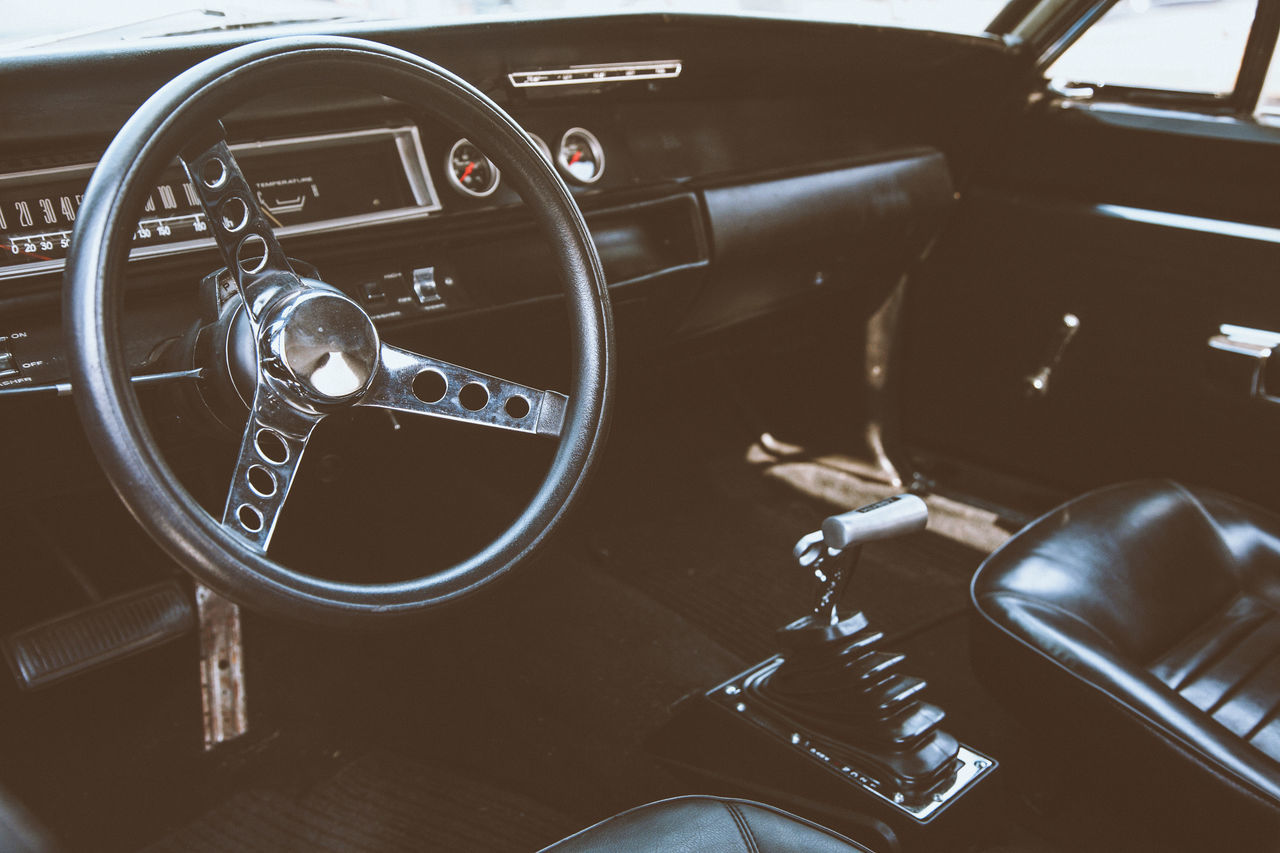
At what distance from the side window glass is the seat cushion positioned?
0.99 metres

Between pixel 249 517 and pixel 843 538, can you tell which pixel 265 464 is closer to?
pixel 249 517

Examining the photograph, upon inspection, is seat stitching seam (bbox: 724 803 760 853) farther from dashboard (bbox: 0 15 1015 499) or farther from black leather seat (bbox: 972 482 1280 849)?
dashboard (bbox: 0 15 1015 499)

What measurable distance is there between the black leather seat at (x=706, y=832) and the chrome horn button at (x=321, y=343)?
1.50ft

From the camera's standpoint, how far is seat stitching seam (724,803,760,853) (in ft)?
3.00

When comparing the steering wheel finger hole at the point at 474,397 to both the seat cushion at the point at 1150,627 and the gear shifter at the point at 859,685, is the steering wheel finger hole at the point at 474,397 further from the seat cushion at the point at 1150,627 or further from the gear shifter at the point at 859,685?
the seat cushion at the point at 1150,627

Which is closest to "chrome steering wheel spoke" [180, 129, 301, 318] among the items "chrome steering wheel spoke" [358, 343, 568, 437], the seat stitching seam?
→ "chrome steering wheel spoke" [358, 343, 568, 437]

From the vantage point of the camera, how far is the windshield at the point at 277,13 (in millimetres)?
1306

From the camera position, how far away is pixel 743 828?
0.93 metres

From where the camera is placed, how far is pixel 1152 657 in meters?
1.33

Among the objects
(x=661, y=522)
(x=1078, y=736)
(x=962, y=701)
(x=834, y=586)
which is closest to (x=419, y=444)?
(x=661, y=522)

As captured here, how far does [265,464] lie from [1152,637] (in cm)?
110

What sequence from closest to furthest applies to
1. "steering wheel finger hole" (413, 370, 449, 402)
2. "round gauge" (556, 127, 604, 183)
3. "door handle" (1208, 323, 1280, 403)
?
"steering wheel finger hole" (413, 370, 449, 402), "round gauge" (556, 127, 604, 183), "door handle" (1208, 323, 1280, 403)

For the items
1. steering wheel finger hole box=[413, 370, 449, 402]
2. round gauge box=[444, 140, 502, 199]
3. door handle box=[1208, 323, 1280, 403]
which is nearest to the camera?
steering wheel finger hole box=[413, 370, 449, 402]

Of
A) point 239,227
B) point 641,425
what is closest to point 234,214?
point 239,227
